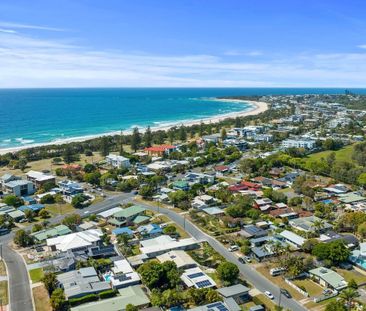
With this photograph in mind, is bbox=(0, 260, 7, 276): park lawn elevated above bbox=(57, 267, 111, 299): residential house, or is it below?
below

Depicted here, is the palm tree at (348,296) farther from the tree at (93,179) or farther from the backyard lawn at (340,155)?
the backyard lawn at (340,155)

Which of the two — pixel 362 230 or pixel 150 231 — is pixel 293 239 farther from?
pixel 150 231

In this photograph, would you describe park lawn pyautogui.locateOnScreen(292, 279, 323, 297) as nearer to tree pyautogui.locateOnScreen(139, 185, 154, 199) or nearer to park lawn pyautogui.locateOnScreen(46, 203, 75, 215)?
tree pyautogui.locateOnScreen(139, 185, 154, 199)

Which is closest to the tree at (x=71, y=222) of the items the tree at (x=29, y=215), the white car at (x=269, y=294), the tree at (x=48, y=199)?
the tree at (x=29, y=215)

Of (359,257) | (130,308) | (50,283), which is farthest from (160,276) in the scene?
(359,257)

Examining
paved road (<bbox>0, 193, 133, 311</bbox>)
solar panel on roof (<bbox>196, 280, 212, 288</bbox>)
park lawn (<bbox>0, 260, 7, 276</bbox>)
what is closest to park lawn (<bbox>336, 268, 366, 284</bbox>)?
solar panel on roof (<bbox>196, 280, 212, 288</bbox>)

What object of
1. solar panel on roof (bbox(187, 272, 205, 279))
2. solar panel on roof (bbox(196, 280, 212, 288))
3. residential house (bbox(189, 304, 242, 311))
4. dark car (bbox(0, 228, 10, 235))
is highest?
residential house (bbox(189, 304, 242, 311))
